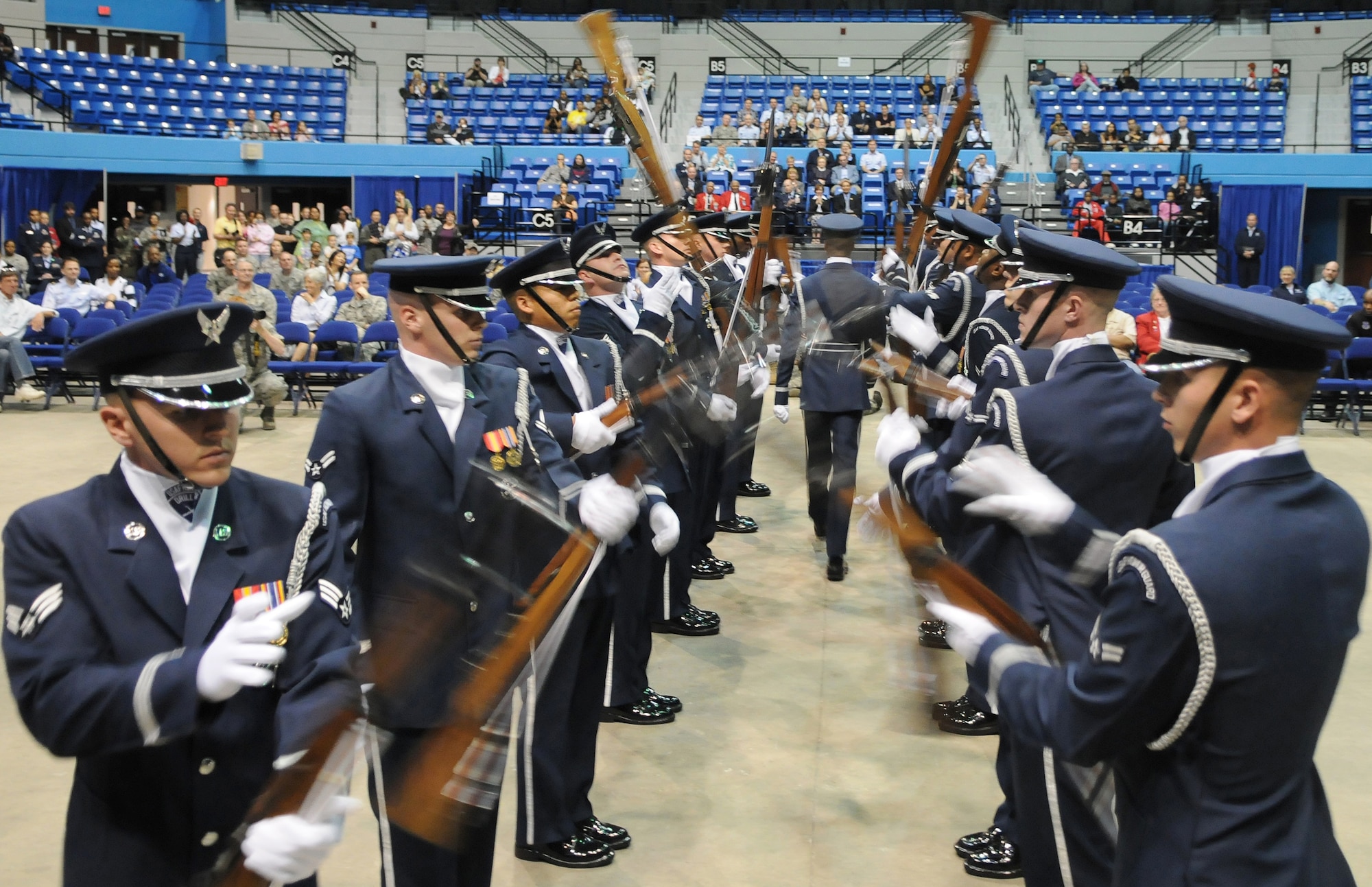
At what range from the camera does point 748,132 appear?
2066cm

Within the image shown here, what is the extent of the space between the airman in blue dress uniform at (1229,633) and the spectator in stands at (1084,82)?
2338 cm

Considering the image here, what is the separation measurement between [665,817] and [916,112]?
20457 millimetres

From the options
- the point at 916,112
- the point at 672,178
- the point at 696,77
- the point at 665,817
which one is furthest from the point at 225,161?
the point at 665,817

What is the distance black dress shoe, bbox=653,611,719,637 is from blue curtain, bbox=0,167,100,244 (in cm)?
1688

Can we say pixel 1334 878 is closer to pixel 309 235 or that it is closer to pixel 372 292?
pixel 372 292

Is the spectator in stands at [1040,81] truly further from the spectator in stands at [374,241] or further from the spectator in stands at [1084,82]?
the spectator in stands at [374,241]

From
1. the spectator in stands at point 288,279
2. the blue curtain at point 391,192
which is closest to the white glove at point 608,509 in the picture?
the spectator in stands at point 288,279

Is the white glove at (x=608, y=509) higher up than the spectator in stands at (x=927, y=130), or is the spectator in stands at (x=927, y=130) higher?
the spectator in stands at (x=927, y=130)

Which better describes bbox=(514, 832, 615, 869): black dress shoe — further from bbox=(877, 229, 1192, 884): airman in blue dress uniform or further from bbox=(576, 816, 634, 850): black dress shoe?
bbox=(877, 229, 1192, 884): airman in blue dress uniform

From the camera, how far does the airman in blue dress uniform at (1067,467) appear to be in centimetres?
303

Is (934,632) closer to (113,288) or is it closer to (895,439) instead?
(895,439)

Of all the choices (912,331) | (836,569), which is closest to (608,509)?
(912,331)

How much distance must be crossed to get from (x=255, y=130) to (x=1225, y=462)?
2165cm

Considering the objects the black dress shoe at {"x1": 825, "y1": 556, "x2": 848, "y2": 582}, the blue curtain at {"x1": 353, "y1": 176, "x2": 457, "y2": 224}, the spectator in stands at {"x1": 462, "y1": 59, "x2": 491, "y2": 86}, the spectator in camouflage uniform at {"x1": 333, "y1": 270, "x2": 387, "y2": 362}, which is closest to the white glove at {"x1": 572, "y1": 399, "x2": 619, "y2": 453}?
the black dress shoe at {"x1": 825, "y1": 556, "x2": 848, "y2": 582}
